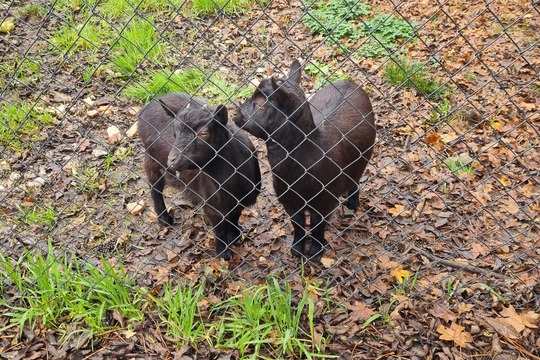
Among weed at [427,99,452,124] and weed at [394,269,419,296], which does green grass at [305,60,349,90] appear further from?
weed at [394,269,419,296]

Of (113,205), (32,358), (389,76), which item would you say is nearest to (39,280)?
(32,358)

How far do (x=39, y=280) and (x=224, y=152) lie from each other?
61.1 inches

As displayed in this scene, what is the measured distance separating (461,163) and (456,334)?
1924 millimetres

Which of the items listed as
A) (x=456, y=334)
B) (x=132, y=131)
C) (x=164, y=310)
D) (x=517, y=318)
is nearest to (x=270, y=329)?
(x=164, y=310)

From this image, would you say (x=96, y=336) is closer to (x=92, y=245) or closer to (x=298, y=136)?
(x=92, y=245)

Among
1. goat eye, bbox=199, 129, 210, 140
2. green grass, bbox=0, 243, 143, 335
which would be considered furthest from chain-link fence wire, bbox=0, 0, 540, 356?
goat eye, bbox=199, 129, 210, 140

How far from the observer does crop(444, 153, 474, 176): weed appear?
440 cm

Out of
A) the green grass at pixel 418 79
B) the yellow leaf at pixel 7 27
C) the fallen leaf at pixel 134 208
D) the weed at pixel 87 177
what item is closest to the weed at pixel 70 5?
the yellow leaf at pixel 7 27

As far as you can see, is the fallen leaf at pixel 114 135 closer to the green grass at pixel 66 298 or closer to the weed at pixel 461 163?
the green grass at pixel 66 298

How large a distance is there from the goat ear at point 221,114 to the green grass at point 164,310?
3.84 feet

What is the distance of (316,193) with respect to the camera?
137 inches

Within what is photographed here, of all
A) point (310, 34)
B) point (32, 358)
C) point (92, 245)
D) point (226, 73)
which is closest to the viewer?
point (32, 358)

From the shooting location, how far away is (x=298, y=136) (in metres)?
3.21

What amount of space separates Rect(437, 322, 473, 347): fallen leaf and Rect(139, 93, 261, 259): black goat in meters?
1.59
